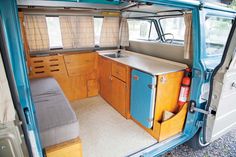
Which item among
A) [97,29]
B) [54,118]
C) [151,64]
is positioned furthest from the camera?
[97,29]

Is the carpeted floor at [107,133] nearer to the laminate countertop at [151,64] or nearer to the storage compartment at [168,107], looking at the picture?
the storage compartment at [168,107]

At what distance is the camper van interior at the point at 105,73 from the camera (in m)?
1.71

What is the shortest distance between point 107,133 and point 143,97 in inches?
26.8

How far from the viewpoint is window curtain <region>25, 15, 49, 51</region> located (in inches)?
94.8

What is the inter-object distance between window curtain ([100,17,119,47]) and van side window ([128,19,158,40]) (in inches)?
12.0

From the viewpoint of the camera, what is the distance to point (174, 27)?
115 inches

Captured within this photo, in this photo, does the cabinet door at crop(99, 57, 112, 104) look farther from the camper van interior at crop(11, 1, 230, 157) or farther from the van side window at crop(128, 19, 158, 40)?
the van side window at crop(128, 19, 158, 40)

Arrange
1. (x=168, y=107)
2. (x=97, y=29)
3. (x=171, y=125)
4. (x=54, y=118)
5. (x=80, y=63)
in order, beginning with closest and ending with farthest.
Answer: (x=54, y=118)
(x=171, y=125)
(x=168, y=107)
(x=80, y=63)
(x=97, y=29)

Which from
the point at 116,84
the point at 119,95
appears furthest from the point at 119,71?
the point at 119,95

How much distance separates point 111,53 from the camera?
3.00 metres

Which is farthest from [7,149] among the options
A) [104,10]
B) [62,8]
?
[104,10]

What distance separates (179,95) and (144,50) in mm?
1129

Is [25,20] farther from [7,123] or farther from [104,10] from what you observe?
[7,123]

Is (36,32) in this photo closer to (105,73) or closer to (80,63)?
(80,63)
